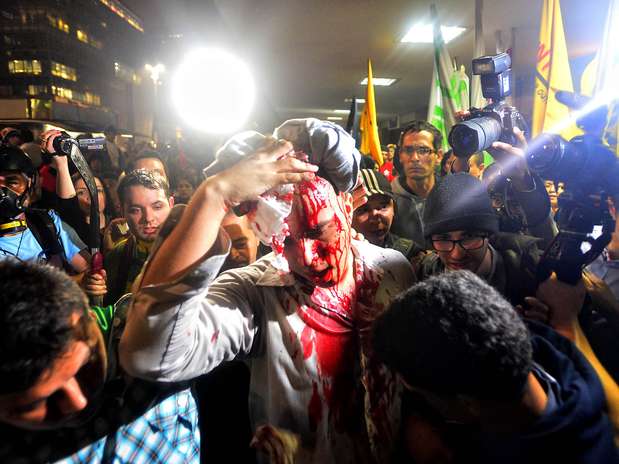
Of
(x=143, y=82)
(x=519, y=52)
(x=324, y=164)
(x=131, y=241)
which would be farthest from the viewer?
(x=143, y=82)

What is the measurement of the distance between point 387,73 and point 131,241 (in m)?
9.67

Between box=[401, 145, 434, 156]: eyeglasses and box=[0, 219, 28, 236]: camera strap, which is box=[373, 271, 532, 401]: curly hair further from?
box=[401, 145, 434, 156]: eyeglasses

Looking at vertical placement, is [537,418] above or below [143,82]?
below

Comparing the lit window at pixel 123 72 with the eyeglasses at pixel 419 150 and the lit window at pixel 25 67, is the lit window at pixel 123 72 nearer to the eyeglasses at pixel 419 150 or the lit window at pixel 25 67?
the lit window at pixel 25 67

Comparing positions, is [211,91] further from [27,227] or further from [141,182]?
[27,227]

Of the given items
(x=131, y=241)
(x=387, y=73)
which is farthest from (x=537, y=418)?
(x=387, y=73)

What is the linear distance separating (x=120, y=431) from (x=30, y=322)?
1.50 ft

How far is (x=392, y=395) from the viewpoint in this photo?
1.33 m

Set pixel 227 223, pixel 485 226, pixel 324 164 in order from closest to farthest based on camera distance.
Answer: pixel 324 164 → pixel 485 226 → pixel 227 223

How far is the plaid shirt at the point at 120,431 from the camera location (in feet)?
3.47

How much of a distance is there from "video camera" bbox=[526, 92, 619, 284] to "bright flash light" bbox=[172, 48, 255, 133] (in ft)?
8.26

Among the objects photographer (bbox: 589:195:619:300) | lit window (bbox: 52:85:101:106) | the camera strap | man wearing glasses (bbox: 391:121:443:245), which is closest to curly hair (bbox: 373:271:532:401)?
photographer (bbox: 589:195:619:300)

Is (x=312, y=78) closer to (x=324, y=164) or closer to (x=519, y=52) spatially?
(x=519, y=52)

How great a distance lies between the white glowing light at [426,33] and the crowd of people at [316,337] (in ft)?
19.5
